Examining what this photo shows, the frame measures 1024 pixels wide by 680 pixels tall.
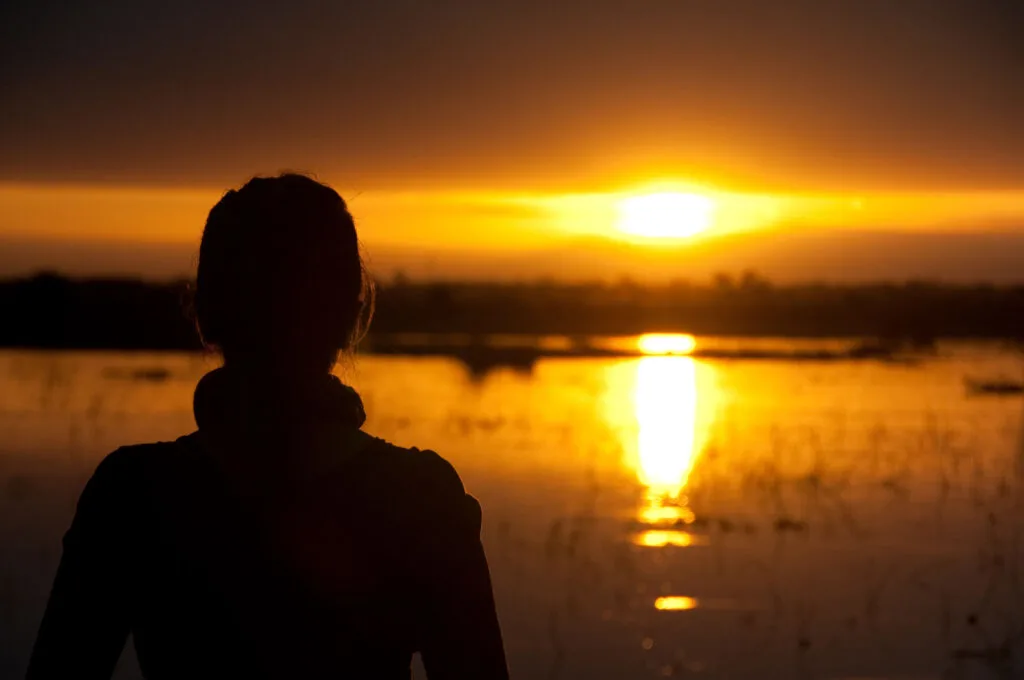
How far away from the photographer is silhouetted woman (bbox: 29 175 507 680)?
168 centimetres

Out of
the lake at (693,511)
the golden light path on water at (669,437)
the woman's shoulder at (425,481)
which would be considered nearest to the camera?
the woman's shoulder at (425,481)

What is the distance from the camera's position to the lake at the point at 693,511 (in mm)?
7211

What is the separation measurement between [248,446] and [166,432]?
13.1m

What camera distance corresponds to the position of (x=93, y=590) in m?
1.73

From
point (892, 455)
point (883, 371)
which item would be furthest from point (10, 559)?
point (883, 371)

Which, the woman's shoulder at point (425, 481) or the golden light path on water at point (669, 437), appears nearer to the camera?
the woman's shoulder at point (425, 481)

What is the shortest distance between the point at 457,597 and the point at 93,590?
473 mm

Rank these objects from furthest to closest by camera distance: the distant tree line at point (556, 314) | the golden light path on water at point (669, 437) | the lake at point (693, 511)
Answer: the distant tree line at point (556, 314), the golden light path on water at point (669, 437), the lake at point (693, 511)

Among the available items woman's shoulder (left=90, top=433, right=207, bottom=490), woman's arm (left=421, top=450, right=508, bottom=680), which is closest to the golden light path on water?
woman's arm (left=421, top=450, right=508, bottom=680)

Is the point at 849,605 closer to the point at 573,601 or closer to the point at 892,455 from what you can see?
the point at 573,601

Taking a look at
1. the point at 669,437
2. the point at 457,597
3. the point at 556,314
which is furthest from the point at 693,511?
the point at 556,314

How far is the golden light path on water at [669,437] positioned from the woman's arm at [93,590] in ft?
26.9

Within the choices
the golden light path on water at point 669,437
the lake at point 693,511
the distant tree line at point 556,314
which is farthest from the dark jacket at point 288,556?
the distant tree line at point 556,314

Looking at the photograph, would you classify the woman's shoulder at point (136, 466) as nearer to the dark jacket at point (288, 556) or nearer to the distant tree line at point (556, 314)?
the dark jacket at point (288, 556)
